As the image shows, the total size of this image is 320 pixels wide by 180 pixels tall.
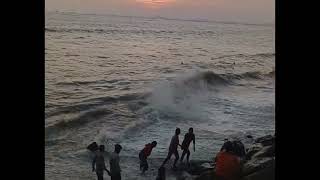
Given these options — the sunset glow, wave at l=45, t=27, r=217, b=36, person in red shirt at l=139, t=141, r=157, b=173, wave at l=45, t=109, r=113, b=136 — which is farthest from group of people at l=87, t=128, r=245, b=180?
the sunset glow

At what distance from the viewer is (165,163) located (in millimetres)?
1688

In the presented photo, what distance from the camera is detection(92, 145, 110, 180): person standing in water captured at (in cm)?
165

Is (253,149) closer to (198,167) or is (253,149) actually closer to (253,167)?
(253,167)

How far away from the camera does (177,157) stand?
1697 mm

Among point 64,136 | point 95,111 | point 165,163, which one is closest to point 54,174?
point 64,136

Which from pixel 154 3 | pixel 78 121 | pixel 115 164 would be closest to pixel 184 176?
pixel 115 164

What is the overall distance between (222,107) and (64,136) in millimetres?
675

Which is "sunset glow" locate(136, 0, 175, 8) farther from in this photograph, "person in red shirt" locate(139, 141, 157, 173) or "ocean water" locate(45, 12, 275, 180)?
"person in red shirt" locate(139, 141, 157, 173)

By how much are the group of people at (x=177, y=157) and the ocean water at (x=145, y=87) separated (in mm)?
22

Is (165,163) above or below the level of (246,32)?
below

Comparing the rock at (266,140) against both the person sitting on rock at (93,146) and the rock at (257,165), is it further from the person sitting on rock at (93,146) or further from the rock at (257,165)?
the person sitting on rock at (93,146)

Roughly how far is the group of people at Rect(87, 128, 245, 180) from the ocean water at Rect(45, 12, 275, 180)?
0.07 feet

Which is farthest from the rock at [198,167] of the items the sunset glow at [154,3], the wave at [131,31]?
the sunset glow at [154,3]
